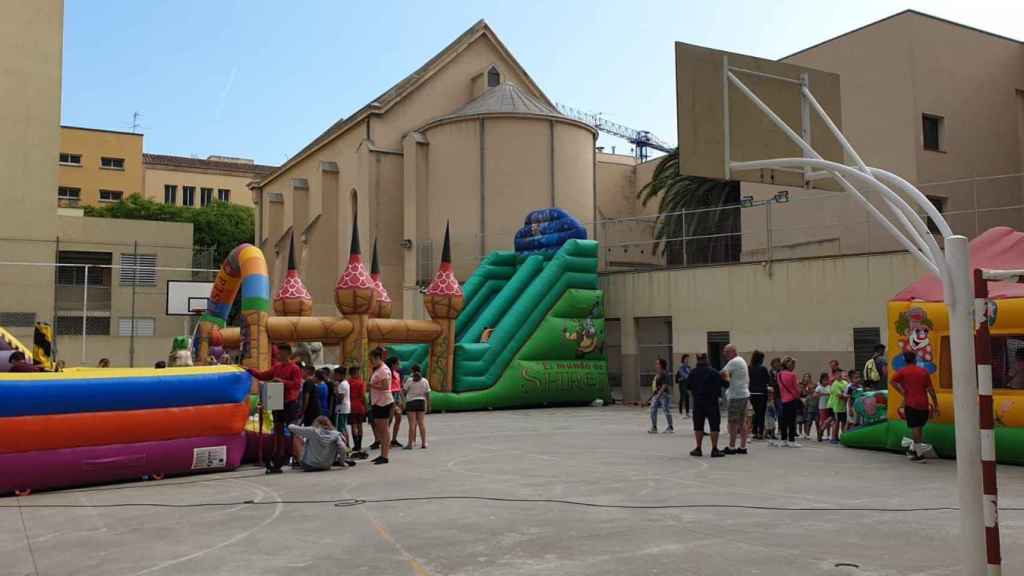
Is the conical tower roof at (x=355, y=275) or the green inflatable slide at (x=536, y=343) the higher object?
the conical tower roof at (x=355, y=275)

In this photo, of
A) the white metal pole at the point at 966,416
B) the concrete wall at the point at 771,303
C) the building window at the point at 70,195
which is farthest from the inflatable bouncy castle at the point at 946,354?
the building window at the point at 70,195

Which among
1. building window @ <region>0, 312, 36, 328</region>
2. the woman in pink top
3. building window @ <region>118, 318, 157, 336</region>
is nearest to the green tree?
building window @ <region>118, 318, 157, 336</region>

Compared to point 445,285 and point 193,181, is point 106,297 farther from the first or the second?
point 193,181

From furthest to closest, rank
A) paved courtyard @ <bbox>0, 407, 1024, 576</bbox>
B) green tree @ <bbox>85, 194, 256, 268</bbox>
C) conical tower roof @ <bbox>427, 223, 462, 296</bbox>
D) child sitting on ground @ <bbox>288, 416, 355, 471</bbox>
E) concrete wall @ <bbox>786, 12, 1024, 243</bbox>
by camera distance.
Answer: green tree @ <bbox>85, 194, 256, 268</bbox> < concrete wall @ <bbox>786, 12, 1024, 243</bbox> < conical tower roof @ <bbox>427, 223, 462, 296</bbox> < child sitting on ground @ <bbox>288, 416, 355, 471</bbox> < paved courtyard @ <bbox>0, 407, 1024, 576</bbox>

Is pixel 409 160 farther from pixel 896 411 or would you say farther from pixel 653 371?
pixel 896 411

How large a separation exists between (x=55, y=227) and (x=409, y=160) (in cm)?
1646

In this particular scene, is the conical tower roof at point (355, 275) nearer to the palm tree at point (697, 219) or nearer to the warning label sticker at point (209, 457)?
the palm tree at point (697, 219)

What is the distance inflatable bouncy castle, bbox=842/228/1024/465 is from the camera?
40.6ft

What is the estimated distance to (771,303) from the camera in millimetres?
23234

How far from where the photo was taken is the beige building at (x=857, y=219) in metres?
21.9

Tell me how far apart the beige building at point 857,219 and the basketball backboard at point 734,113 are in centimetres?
1329

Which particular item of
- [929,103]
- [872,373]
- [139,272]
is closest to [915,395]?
[872,373]

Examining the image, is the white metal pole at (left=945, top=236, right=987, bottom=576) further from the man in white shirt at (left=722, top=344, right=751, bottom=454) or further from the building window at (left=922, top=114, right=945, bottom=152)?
the building window at (left=922, top=114, right=945, bottom=152)

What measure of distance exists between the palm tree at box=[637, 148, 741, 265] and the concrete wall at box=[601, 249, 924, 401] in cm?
147
